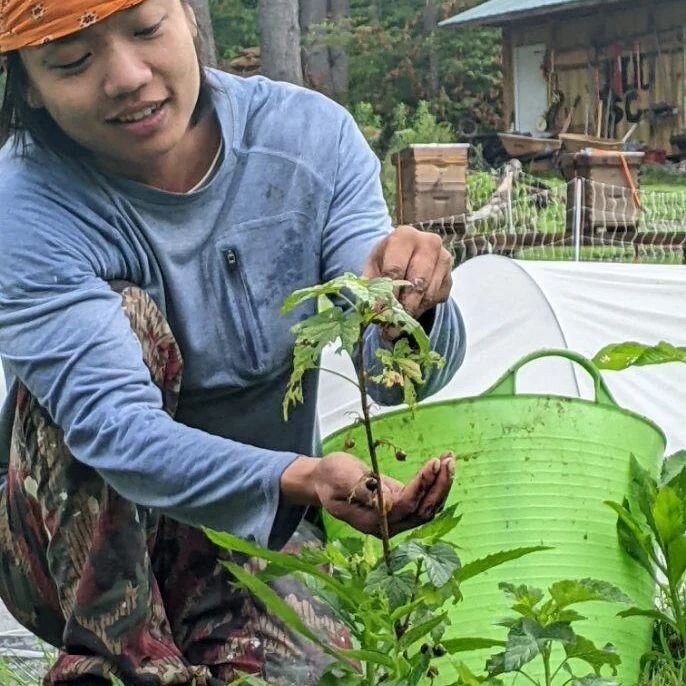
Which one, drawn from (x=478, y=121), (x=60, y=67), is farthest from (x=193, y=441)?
(x=478, y=121)

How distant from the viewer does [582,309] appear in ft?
13.3

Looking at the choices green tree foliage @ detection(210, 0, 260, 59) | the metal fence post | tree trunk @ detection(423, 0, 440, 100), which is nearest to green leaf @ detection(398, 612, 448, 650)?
the metal fence post

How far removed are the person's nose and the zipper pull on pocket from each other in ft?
0.95

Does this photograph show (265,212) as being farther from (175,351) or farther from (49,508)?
(49,508)

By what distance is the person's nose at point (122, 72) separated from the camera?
5.81 feet

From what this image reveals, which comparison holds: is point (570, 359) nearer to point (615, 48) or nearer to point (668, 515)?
point (668, 515)

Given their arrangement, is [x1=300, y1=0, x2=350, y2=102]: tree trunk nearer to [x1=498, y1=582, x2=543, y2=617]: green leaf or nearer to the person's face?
the person's face

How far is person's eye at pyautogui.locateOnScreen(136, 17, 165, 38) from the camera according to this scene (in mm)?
1800

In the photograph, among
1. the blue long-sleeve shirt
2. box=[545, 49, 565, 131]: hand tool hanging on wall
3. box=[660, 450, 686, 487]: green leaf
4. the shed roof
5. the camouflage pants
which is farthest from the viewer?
box=[545, 49, 565, 131]: hand tool hanging on wall

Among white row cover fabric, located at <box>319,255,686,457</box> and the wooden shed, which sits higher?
white row cover fabric, located at <box>319,255,686,457</box>

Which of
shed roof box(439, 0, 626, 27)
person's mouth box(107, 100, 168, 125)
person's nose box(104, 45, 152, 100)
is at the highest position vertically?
person's nose box(104, 45, 152, 100)

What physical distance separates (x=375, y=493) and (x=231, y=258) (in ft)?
2.39

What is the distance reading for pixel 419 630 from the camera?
1312 mm

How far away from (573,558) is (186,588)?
0.56 meters
